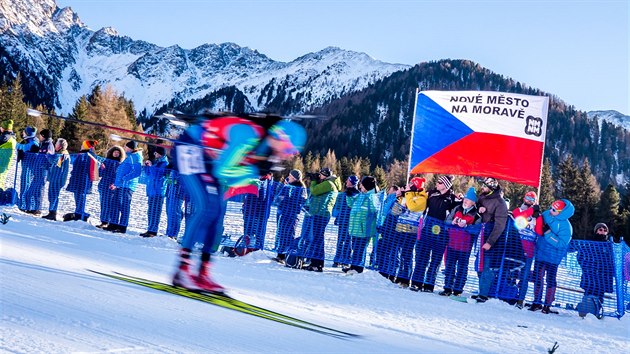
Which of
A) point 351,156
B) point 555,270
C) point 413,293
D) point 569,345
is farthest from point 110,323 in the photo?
point 351,156

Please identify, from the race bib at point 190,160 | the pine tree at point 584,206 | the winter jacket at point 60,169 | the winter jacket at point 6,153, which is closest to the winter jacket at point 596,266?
the race bib at point 190,160

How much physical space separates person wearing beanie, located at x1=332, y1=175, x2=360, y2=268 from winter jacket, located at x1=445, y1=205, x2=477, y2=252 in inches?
68.8

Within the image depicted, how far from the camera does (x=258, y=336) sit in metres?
4.11

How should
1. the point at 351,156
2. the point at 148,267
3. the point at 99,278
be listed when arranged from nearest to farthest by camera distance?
1. the point at 99,278
2. the point at 148,267
3. the point at 351,156

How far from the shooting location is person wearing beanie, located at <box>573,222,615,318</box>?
7.95 m

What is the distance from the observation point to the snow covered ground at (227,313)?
3680 millimetres

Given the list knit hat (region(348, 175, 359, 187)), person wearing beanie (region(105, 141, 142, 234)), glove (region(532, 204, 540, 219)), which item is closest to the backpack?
knit hat (region(348, 175, 359, 187))

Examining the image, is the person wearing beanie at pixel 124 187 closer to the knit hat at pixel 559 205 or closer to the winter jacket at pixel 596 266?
the knit hat at pixel 559 205

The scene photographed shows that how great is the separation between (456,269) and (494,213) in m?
1.07

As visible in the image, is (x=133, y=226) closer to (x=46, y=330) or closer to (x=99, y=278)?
(x=99, y=278)

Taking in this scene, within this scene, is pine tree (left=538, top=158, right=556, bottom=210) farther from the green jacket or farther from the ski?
the ski

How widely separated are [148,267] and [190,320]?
2.83 m

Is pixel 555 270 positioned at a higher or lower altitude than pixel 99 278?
higher

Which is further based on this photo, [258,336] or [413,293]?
[413,293]
